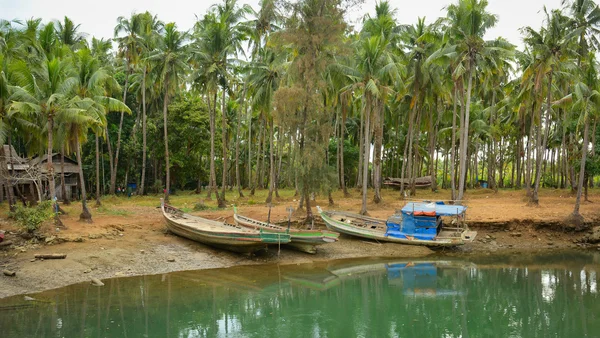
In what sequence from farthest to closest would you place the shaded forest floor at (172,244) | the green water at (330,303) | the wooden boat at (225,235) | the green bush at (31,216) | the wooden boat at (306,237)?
the wooden boat at (306,237) < the wooden boat at (225,235) < the green bush at (31,216) < the shaded forest floor at (172,244) < the green water at (330,303)

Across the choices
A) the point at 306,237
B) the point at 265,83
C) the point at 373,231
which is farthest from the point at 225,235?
the point at 265,83

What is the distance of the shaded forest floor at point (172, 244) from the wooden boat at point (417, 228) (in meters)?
0.43

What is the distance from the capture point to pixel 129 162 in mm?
37656

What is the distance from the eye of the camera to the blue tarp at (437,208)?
19000 mm

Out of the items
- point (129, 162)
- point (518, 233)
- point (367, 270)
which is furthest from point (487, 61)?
point (129, 162)

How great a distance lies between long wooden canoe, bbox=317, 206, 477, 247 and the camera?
1925 cm

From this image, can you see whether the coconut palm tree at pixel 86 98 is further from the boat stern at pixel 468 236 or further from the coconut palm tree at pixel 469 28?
the coconut palm tree at pixel 469 28

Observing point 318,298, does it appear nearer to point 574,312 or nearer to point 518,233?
point 574,312

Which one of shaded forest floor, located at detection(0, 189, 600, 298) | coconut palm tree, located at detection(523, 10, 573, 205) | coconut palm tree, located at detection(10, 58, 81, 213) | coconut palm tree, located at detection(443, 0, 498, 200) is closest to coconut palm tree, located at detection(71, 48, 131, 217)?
coconut palm tree, located at detection(10, 58, 81, 213)

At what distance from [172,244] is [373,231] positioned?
8.57 m

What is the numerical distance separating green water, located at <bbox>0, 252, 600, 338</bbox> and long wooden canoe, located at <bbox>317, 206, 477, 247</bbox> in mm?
1646

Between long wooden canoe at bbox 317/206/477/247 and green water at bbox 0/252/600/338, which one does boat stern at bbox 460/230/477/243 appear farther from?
green water at bbox 0/252/600/338

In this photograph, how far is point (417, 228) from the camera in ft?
65.0

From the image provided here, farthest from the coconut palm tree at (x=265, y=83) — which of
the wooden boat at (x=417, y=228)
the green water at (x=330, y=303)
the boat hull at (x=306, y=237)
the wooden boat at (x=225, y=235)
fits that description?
the green water at (x=330, y=303)
